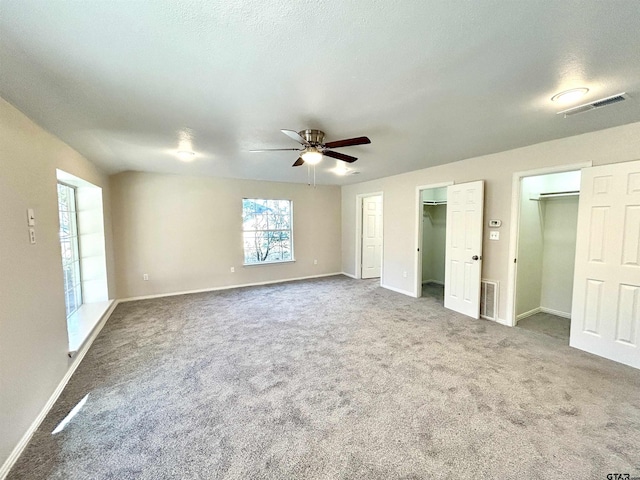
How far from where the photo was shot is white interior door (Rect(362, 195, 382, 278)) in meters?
6.56

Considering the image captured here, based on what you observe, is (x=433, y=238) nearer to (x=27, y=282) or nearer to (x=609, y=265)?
(x=609, y=265)

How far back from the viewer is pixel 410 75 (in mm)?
1663

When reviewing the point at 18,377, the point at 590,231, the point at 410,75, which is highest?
the point at 410,75

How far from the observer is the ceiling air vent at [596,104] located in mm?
1977

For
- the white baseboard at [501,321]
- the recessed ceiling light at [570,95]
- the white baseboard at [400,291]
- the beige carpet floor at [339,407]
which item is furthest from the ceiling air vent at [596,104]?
the white baseboard at [400,291]

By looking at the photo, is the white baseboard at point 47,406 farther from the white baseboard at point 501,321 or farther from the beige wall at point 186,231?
the white baseboard at point 501,321

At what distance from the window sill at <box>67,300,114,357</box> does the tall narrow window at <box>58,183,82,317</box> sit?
0.34ft

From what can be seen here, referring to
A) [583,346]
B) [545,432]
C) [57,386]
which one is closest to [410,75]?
[545,432]

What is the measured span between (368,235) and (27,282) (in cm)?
580

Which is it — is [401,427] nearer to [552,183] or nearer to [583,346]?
[583,346]

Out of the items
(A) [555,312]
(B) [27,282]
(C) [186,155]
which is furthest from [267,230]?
(A) [555,312]

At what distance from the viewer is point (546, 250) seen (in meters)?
4.12

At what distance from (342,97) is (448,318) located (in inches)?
134

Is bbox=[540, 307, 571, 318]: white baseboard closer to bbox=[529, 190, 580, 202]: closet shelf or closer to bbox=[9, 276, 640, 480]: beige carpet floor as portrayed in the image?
bbox=[9, 276, 640, 480]: beige carpet floor
